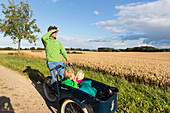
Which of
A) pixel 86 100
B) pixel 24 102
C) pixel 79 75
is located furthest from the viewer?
pixel 24 102

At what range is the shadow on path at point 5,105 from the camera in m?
3.23

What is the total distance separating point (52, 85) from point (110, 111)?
1.81 meters

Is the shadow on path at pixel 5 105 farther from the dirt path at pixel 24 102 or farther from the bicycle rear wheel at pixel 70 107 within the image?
the bicycle rear wheel at pixel 70 107

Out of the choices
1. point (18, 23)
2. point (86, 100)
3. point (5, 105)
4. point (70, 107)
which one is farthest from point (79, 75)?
point (18, 23)

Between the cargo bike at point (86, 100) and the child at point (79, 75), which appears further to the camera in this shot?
the child at point (79, 75)

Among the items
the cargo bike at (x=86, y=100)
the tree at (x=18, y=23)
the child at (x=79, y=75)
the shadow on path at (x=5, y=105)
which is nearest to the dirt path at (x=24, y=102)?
the shadow on path at (x=5, y=105)

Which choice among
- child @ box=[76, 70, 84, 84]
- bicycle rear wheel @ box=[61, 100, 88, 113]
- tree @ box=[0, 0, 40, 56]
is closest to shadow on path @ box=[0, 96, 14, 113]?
bicycle rear wheel @ box=[61, 100, 88, 113]

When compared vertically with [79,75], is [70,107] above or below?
below

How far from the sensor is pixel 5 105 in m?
3.54

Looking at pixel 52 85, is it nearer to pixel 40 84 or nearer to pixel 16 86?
pixel 40 84

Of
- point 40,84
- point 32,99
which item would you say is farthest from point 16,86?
point 32,99

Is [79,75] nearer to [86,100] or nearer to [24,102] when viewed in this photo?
[86,100]

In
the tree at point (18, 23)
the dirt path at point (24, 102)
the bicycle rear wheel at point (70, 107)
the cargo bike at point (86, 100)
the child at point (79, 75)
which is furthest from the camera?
the tree at point (18, 23)

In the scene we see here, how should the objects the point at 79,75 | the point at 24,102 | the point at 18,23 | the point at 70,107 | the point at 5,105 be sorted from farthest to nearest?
the point at 18,23, the point at 24,102, the point at 5,105, the point at 79,75, the point at 70,107
